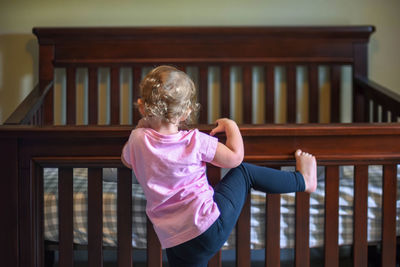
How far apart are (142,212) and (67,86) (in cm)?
92

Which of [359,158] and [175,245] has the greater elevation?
[359,158]

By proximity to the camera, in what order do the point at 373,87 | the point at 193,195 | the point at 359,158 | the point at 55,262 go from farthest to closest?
the point at 373,87 → the point at 55,262 → the point at 359,158 → the point at 193,195

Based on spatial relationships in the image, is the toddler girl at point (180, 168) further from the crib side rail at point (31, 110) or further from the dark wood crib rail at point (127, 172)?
the crib side rail at point (31, 110)

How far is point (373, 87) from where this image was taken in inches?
69.0

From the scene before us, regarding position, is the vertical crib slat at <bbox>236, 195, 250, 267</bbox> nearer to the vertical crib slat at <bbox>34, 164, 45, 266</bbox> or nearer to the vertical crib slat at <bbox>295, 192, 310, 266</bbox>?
the vertical crib slat at <bbox>295, 192, 310, 266</bbox>

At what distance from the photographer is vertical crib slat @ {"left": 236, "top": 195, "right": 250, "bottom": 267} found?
109cm

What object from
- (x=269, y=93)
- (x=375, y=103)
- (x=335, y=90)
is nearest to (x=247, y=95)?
(x=269, y=93)

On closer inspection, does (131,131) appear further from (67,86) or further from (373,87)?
(373,87)

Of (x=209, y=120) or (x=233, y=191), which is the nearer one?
(x=233, y=191)

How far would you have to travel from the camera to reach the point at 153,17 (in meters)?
1.94

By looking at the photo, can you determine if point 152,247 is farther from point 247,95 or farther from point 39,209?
point 247,95

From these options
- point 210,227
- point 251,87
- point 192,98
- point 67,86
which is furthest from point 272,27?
point 210,227

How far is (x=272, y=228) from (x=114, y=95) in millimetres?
1039

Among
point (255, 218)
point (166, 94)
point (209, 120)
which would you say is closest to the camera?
point (166, 94)
